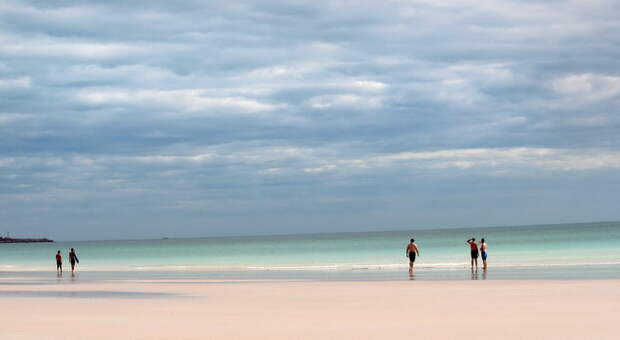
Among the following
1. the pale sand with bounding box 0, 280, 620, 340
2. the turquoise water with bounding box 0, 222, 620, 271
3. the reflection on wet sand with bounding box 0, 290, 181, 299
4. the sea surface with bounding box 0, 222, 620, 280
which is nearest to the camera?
the pale sand with bounding box 0, 280, 620, 340

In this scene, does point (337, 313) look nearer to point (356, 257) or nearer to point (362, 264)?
point (362, 264)

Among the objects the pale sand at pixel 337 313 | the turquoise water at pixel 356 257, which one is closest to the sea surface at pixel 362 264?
the turquoise water at pixel 356 257

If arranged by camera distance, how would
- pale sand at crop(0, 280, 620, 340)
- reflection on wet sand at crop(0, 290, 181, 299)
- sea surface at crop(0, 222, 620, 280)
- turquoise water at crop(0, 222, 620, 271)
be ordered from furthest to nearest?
turquoise water at crop(0, 222, 620, 271) < sea surface at crop(0, 222, 620, 280) < reflection on wet sand at crop(0, 290, 181, 299) < pale sand at crop(0, 280, 620, 340)

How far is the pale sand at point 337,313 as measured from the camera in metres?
12.9

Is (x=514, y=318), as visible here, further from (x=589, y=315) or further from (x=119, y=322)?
(x=119, y=322)

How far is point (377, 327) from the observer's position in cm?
→ 1348

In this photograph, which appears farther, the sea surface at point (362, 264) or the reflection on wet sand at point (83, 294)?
the sea surface at point (362, 264)

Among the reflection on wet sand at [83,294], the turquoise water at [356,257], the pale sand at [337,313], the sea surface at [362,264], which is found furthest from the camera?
the turquoise water at [356,257]

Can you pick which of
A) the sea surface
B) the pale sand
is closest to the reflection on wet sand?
the pale sand

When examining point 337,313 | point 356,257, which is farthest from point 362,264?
point 337,313

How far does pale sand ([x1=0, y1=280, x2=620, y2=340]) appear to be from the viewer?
507 inches

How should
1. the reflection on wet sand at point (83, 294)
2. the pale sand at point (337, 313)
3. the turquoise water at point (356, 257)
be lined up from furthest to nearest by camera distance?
1. the turquoise water at point (356, 257)
2. the reflection on wet sand at point (83, 294)
3. the pale sand at point (337, 313)

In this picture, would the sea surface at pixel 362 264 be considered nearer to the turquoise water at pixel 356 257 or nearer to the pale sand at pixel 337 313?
the turquoise water at pixel 356 257

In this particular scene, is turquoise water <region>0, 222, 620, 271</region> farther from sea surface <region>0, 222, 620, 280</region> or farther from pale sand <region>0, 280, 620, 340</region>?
pale sand <region>0, 280, 620, 340</region>
